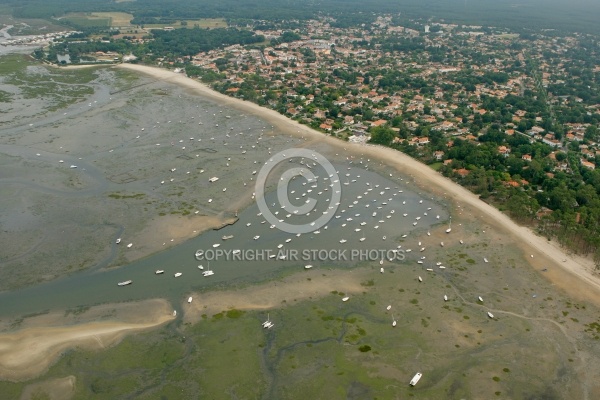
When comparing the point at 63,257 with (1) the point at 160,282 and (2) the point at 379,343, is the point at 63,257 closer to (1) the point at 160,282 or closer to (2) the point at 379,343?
(1) the point at 160,282

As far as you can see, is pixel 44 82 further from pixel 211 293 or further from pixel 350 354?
pixel 350 354

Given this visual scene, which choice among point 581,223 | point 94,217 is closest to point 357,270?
point 581,223

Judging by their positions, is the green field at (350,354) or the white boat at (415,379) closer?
the green field at (350,354)

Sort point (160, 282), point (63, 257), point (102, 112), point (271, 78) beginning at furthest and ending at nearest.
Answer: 1. point (271, 78)
2. point (102, 112)
3. point (63, 257)
4. point (160, 282)

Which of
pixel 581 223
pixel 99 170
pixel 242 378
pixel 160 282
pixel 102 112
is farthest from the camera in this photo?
pixel 102 112

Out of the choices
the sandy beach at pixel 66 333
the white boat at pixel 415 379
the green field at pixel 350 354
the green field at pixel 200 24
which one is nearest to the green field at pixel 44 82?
the sandy beach at pixel 66 333

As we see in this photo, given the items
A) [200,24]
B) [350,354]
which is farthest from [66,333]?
[200,24]

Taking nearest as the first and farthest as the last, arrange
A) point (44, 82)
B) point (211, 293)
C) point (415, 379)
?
point (415, 379), point (211, 293), point (44, 82)

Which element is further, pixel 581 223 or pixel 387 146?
pixel 387 146

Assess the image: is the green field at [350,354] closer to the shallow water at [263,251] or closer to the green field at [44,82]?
the shallow water at [263,251]
